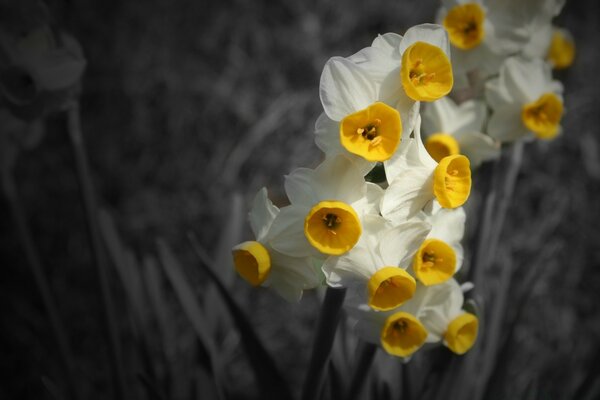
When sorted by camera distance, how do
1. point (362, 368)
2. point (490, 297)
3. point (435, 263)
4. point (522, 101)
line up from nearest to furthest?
point (435, 263)
point (362, 368)
point (522, 101)
point (490, 297)

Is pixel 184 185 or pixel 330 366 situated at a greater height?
pixel 330 366

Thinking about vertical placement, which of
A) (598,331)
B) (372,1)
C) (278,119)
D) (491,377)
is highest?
(372,1)

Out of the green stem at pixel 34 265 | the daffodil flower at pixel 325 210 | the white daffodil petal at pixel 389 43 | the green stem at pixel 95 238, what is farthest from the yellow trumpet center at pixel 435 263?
the green stem at pixel 34 265

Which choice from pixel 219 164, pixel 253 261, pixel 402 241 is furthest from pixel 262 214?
pixel 219 164

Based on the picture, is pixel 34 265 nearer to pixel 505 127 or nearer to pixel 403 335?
pixel 403 335

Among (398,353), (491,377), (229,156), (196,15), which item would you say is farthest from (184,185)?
(398,353)

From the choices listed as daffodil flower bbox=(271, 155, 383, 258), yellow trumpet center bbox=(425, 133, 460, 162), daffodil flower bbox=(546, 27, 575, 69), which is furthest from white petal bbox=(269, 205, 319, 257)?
daffodil flower bbox=(546, 27, 575, 69)

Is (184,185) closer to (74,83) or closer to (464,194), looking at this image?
(74,83)
